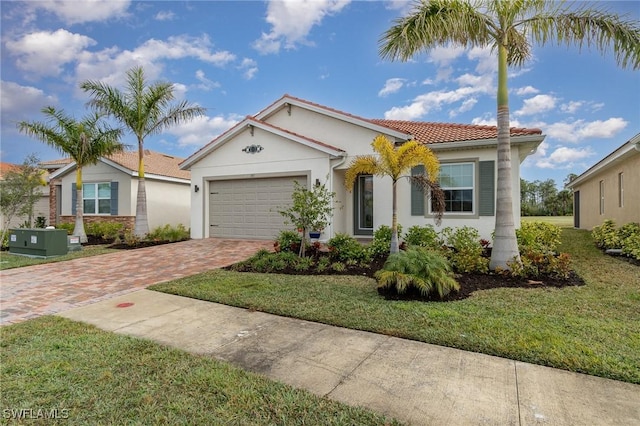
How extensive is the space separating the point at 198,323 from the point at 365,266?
15.7 ft

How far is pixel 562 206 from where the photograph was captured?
44219mm

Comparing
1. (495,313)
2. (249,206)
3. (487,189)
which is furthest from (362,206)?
(495,313)

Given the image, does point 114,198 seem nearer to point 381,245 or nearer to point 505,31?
point 381,245

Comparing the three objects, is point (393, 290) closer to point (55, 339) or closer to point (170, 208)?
point (55, 339)

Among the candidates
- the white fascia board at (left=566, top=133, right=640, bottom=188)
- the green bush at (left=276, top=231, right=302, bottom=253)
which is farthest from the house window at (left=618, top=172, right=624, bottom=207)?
the green bush at (left=276, top=231, right=302, bottom=253)

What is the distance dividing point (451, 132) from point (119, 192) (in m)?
16.4

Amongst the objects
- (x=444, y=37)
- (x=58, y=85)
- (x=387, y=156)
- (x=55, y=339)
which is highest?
(x=58, y=85)

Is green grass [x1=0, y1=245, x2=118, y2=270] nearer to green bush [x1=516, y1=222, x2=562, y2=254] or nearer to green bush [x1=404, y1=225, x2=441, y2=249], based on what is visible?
green bush [x1=404, y1=225, x2=441, y2=249]

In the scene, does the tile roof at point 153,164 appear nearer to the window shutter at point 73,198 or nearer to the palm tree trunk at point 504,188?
the window shutter at point 73,198

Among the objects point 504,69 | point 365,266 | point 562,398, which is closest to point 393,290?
point 365,266

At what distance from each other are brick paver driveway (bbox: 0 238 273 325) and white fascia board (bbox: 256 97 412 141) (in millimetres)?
5532

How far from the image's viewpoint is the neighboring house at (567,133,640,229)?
11.4 meters

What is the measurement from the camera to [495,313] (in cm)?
497

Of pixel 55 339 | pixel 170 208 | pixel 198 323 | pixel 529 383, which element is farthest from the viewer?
pixel 170 208
